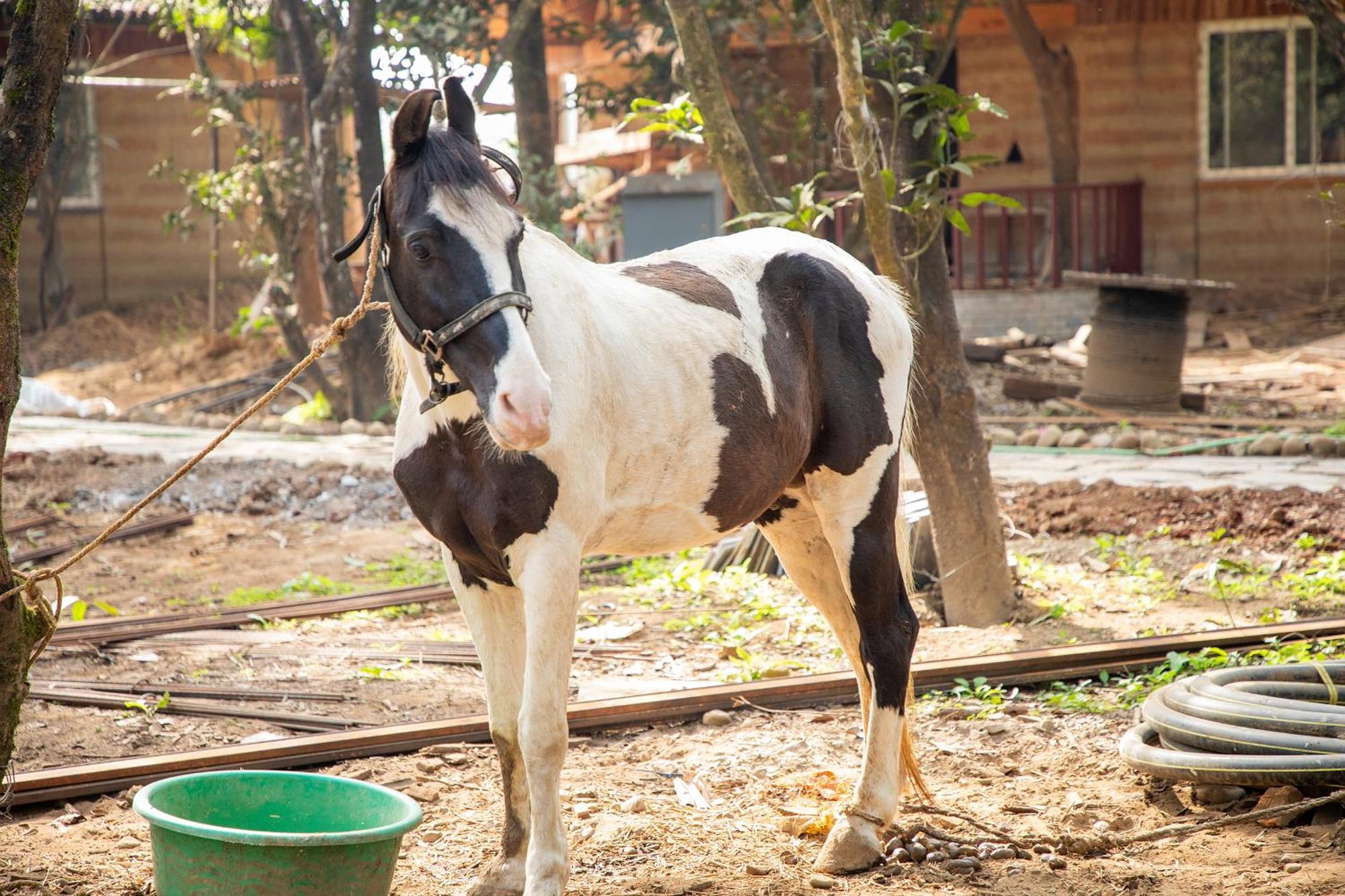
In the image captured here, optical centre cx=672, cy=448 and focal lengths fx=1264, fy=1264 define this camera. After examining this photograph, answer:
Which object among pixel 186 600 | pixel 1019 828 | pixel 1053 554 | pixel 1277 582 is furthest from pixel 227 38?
pixel 1019 828

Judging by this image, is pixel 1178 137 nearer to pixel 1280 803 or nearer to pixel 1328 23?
pixel 1328 23

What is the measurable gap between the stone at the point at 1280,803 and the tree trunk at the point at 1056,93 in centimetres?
1268

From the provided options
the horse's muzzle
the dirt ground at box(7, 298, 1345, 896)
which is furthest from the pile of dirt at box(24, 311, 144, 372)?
the horse's muzzle

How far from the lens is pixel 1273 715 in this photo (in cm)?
379

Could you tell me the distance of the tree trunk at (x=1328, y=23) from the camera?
5.77 meters

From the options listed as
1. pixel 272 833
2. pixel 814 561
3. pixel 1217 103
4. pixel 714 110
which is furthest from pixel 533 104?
pixel 272 833

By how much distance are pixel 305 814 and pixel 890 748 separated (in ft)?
5.49

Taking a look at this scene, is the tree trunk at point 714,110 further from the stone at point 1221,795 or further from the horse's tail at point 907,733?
the stone at point 1221,795

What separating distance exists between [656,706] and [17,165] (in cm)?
281

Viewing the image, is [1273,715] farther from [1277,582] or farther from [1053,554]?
[1053,554]

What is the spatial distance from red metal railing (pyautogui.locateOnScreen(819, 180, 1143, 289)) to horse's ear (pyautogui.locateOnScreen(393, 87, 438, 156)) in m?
11.8

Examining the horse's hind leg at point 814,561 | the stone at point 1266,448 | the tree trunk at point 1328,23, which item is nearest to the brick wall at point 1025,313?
the stone at point 1266,448

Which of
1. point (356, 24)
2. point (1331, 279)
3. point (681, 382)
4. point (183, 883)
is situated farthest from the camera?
point (1331, 279)

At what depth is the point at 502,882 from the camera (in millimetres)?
3324
